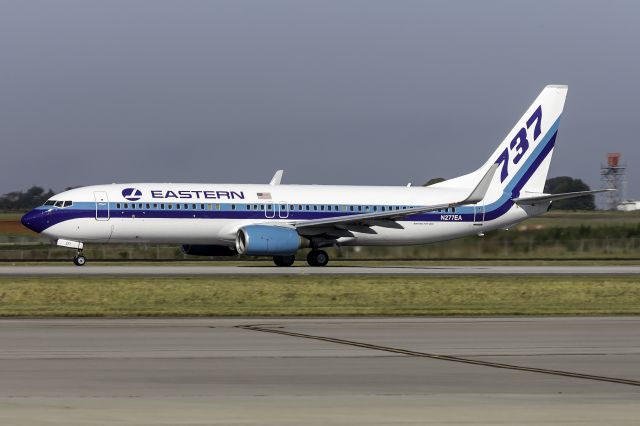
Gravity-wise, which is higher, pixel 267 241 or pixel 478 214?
pixel 478 214

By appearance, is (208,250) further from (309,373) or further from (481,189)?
(309,373)

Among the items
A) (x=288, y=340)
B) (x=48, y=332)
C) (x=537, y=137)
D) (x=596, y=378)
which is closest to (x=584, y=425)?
(x=596, y=378)

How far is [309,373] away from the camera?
56.4 feet

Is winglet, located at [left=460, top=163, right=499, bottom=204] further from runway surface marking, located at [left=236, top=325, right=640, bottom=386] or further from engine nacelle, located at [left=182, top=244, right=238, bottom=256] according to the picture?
runway surface marking, located at [left=236, top=325, right=640, bottom=386]

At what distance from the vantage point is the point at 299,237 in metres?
47.6

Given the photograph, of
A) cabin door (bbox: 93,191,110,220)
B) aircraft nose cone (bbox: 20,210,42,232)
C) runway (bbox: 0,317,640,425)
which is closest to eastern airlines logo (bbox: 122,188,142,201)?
cabin door (bbox: 93,191,110,220)

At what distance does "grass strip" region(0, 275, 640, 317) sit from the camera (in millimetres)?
29234

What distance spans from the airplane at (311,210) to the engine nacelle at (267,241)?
0.04 m

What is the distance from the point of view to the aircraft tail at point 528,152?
175 feet

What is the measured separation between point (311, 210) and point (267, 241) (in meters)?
4.34

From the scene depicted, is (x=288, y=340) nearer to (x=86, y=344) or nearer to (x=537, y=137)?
(x=86, y=344)

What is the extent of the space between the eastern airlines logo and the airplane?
43 millimetres

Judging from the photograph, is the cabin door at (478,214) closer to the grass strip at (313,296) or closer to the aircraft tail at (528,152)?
the aircraft tail at (528,152)

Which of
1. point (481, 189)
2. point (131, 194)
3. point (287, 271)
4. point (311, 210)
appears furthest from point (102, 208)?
point (481, 189)
